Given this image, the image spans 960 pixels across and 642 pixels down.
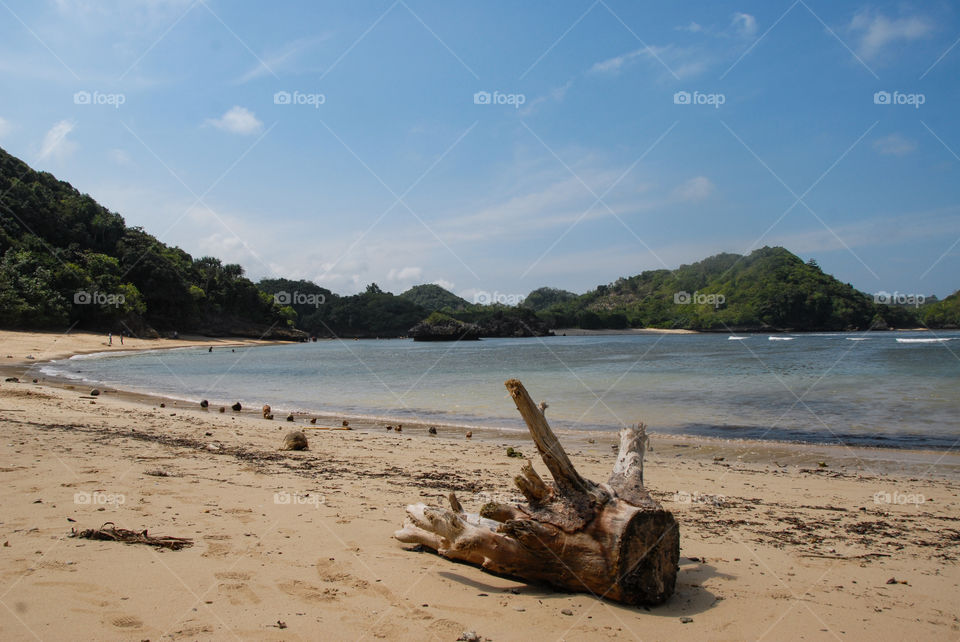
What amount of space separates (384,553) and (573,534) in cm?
168

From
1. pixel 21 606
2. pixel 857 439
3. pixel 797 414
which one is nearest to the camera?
pixel 21 606

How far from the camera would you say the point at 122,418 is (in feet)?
43.1

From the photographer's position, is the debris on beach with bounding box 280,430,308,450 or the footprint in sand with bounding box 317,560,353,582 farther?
the debris on beach with bounding box 280,430,308,450

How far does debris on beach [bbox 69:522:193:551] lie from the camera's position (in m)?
4.45

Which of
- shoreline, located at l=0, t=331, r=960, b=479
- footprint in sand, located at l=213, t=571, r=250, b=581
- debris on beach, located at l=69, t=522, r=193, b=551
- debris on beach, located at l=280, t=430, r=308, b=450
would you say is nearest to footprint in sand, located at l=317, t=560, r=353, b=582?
footprint in sand, located at l=213, t=571, r=250, b=581

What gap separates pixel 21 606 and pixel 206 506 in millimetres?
2440

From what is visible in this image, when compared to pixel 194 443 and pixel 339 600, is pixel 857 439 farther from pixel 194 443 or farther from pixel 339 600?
pixel 194 443

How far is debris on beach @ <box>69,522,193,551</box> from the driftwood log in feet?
7.14

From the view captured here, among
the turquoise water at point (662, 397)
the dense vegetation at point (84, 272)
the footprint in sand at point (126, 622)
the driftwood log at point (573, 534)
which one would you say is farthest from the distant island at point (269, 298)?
the footprint in sand at point (126, 622)

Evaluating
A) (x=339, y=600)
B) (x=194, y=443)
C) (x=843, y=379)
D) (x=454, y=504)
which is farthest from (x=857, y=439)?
(x=843, y=379)

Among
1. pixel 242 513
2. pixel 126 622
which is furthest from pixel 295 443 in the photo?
pixel 126 622

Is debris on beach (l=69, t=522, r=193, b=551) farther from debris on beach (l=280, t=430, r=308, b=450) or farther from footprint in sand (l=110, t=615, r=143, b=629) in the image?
debris on beach (l=280, t=430, r=308, b=450)

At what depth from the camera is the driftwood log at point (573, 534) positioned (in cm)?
404

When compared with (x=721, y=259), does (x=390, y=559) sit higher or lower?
lower
